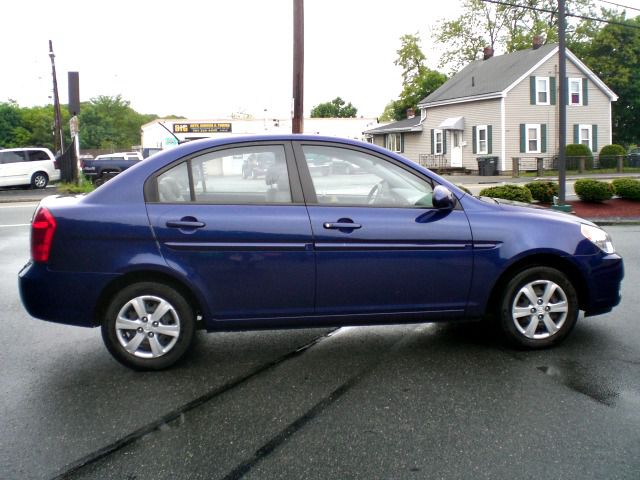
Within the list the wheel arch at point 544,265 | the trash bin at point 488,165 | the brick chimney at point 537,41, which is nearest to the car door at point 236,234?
the wheel arch at point 544,265

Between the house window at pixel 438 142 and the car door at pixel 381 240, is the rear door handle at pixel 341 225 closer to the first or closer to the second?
the car door at pixel 381 240

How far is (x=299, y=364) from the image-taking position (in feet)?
17.3

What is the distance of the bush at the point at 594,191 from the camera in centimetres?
1622

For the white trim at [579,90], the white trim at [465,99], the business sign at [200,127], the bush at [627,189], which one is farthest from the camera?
the business sign at [200,127]

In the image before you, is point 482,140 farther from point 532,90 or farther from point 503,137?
point 532,90

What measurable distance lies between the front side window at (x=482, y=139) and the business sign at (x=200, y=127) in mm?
17782

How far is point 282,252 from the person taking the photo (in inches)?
194

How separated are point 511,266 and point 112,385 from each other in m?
3.05

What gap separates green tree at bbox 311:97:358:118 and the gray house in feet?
155

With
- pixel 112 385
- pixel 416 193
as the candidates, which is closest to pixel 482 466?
pixel 416 193

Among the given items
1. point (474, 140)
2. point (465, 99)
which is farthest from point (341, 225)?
point (465, 99)

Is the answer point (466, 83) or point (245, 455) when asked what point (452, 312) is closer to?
point (245, 455)

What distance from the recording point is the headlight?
546 cm

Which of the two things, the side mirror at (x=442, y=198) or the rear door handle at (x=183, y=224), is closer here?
the rear door handle at (x=183, y=224)
